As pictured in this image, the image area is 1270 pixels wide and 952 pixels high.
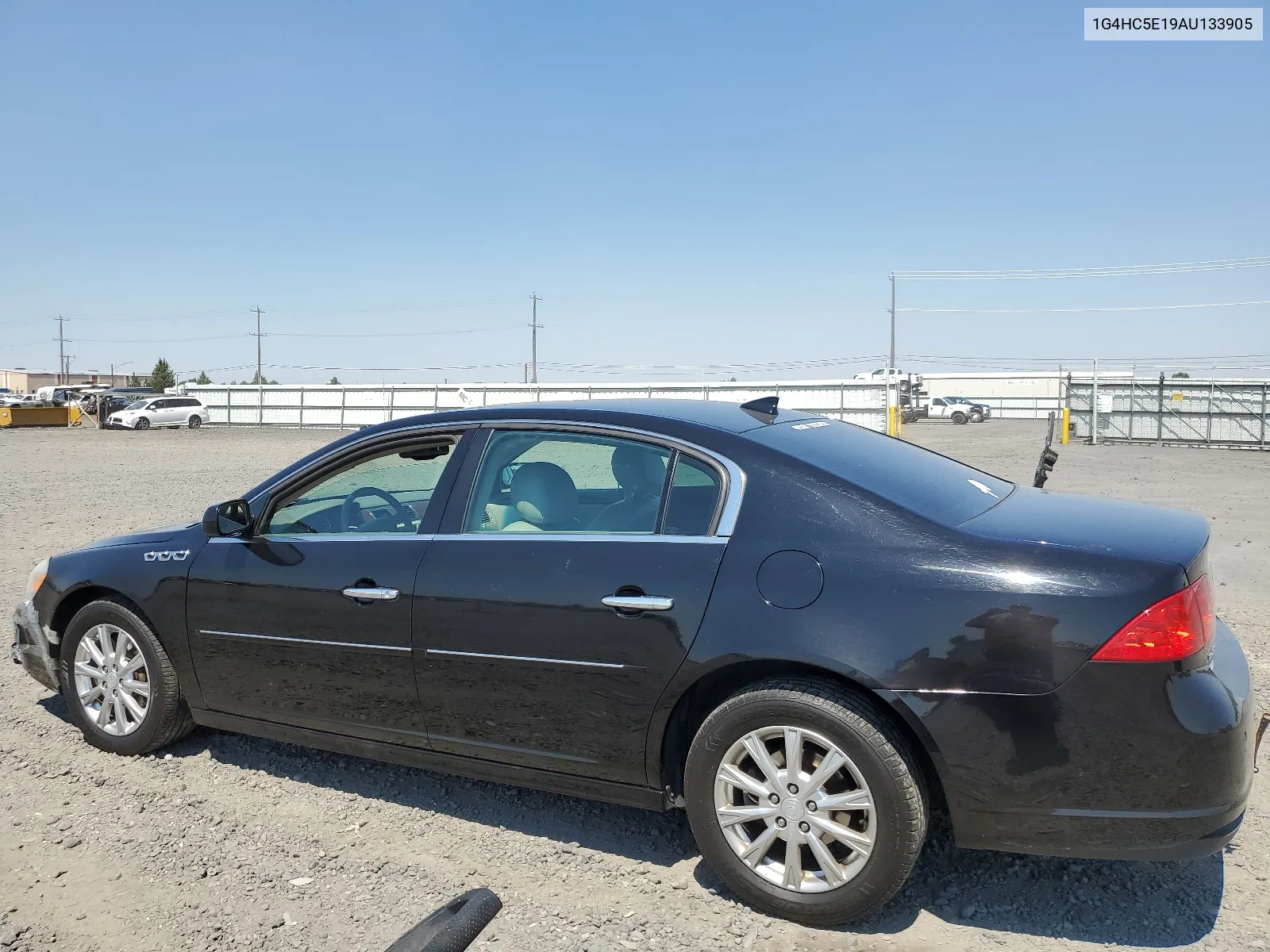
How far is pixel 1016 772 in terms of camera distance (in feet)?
9.20

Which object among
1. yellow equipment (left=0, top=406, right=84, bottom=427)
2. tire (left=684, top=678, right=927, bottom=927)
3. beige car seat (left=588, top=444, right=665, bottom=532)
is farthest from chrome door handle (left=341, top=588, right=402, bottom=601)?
yellow equipment (left=0, top=406, right=84, bottom=427)

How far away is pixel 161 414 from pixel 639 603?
48.2m

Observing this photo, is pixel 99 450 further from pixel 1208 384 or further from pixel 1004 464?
pixel 1208 384

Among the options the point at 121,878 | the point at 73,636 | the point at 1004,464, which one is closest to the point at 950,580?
the point at 121,878

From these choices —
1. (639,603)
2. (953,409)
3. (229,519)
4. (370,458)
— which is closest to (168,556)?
(229,519)

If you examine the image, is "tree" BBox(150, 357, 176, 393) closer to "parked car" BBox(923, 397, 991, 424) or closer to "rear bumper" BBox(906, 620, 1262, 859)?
"parked car" BBox(923, 397, 991, 424)

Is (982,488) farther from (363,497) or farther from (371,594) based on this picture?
(363,497)

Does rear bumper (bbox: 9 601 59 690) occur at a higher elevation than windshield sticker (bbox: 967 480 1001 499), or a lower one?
lower

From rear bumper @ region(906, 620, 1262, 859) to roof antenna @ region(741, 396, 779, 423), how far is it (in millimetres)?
1338

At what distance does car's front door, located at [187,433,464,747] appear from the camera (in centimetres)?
373

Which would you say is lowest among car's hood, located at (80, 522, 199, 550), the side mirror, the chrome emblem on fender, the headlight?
the headlight

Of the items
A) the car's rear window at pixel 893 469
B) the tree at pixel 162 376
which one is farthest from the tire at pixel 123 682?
the tree at pixel 162 376

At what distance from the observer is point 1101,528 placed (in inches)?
124

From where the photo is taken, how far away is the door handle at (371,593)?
12.1 ft
